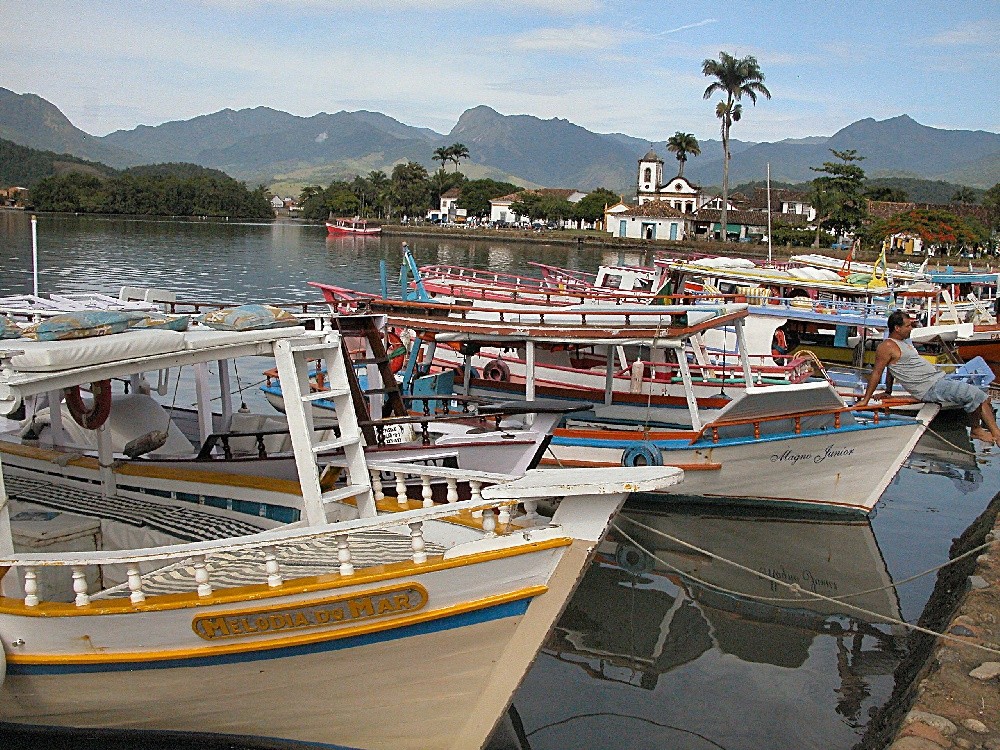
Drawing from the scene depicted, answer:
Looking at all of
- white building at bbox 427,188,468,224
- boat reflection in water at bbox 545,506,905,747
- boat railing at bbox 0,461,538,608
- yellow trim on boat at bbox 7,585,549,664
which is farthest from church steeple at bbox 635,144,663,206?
yellow trim on boat at bbox 7,585,549,664

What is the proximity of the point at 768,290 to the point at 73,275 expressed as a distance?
31.6 meters

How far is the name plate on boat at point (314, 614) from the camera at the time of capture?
557 centimetres

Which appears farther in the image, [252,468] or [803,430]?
[803,430]

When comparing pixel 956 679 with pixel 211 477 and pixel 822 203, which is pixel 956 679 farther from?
pixel 822 203

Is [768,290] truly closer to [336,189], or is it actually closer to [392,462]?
[392,462]

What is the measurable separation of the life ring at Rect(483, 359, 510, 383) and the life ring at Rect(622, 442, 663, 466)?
10.8ft

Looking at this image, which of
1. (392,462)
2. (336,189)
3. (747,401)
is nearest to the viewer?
(392,462)

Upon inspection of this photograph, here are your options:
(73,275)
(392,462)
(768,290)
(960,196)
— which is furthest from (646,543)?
(960,196)

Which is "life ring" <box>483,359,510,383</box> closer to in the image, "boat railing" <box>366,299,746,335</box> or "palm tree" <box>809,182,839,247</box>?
"boat railing" <box>366,299,746,335</box>

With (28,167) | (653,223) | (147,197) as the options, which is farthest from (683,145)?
(28,167)

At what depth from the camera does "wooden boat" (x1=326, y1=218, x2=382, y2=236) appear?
316 ft

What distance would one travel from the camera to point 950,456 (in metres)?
17.0

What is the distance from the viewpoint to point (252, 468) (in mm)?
7867

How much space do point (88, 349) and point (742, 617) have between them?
7.12m
